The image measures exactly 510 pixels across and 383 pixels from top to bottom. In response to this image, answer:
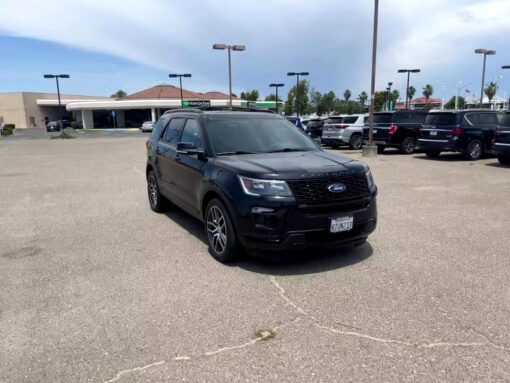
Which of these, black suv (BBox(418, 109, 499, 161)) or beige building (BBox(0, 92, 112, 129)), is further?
beige building (BBox(0, 92, 112, 129))

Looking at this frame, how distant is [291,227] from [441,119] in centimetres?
1297

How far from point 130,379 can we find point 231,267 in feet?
6.89

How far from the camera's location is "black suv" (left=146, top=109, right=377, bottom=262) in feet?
14.5

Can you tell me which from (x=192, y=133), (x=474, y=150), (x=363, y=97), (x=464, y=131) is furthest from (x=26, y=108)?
(x=192, y=133)

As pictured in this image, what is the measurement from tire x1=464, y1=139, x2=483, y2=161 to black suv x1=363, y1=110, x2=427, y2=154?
3041 mm

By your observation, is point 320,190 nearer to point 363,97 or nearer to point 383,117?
point 383,117

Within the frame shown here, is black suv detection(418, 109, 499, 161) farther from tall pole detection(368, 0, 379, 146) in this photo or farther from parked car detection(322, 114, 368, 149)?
parked car detection(322, 114, 368, 149)

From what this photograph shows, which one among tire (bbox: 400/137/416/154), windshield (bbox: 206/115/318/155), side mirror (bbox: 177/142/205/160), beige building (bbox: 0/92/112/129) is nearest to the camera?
side mirror (bbox: 177/142/205/160)

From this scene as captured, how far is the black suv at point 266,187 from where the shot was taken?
14.5 feet

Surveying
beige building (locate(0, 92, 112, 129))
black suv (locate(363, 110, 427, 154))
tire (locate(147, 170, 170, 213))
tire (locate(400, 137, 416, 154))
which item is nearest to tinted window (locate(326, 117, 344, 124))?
black suv (locate(363, 110, 427, 154))

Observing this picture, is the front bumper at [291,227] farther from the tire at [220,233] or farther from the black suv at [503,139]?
the black suv at [503,139]

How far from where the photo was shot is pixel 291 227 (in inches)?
172

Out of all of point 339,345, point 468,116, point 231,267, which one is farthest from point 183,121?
point 468,116

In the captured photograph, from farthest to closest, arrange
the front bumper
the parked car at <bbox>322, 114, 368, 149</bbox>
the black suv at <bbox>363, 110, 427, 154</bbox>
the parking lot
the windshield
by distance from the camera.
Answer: the parked car at <bbox>322, 114, 368, 149</bbox> < the black suv at <bbox>363, 110, 427, 154</bbox> < the windshield < the front bumper < the parking lot
